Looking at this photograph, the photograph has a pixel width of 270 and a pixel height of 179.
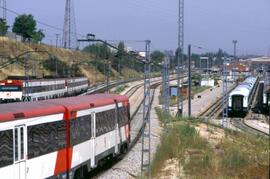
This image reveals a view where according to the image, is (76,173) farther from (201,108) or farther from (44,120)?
(201,108)

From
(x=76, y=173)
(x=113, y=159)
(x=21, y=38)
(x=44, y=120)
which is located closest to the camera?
(x=44, y=120)

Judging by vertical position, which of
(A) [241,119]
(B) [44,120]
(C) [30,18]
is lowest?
(A) [241,119]

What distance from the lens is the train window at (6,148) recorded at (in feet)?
44.0

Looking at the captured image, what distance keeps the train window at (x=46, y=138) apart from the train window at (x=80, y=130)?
0.79 m

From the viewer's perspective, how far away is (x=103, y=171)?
81.5ft

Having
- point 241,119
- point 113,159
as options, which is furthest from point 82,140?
point 241,119

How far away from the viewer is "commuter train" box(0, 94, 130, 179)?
13938mm

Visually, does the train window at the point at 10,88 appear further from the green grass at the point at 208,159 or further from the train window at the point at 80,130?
the train window at the point at 80,130

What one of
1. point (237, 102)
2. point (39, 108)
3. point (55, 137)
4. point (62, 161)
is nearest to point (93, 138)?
point (62, 161)

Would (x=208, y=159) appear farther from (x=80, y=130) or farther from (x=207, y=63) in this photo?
(x=207, y=63)

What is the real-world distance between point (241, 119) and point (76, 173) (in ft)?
182

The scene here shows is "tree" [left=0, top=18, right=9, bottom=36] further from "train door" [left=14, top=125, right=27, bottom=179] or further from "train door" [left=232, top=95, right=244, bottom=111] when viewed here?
"train door" [left=14, top=125, right=27, bottom=179]

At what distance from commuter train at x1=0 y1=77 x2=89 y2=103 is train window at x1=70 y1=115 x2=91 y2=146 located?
32.8m

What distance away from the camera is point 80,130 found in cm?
1928
